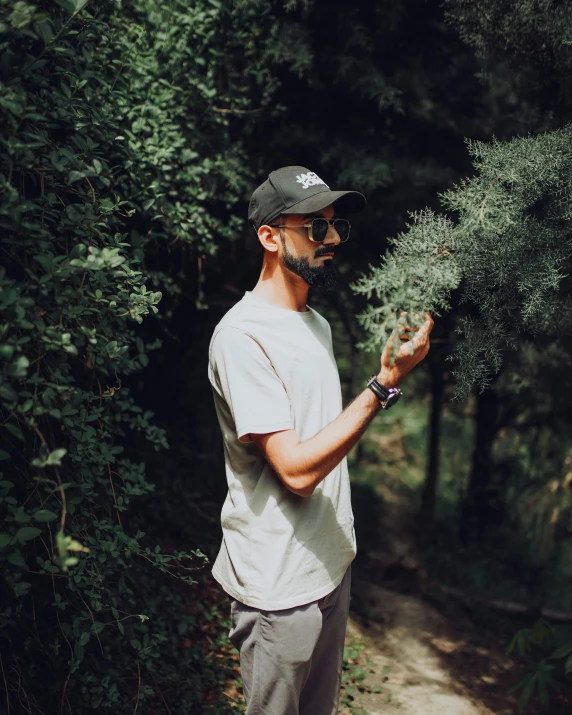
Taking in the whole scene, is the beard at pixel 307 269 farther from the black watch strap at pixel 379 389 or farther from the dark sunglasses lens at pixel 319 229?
the black watch strap at pixel 379 389

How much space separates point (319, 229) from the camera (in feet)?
7.98

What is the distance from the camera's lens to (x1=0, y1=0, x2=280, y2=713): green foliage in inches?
80.8

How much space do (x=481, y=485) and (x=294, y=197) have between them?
19.9 feet

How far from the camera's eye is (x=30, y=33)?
193 centimetres

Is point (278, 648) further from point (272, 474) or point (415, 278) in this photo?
point (415, 278)

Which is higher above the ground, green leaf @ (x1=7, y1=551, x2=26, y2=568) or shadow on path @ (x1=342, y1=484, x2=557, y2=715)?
green leaf @ (x1=7, y1=551, x2=26, y2=568)

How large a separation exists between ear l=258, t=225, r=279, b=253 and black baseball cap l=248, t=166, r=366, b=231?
0.02 metres

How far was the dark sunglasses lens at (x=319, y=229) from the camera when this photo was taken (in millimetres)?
2426

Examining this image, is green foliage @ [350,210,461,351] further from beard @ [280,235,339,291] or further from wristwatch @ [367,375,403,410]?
beard @ [280,235,339,291]

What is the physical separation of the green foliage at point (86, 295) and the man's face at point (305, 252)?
491 millimetres

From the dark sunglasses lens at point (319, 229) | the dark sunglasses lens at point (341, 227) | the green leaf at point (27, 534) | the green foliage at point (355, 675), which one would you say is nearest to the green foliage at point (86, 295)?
the green leaf at point (27, 534)

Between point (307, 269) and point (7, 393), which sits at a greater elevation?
point (307, 269)

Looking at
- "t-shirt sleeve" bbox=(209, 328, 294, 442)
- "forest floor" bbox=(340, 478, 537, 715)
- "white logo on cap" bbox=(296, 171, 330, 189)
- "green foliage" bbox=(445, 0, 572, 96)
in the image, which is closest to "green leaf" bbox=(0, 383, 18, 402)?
"t-shirt sleeve" bbox=(209, 328, 294, 442)

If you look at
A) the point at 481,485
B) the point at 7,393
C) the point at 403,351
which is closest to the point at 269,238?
the point at 403,351
